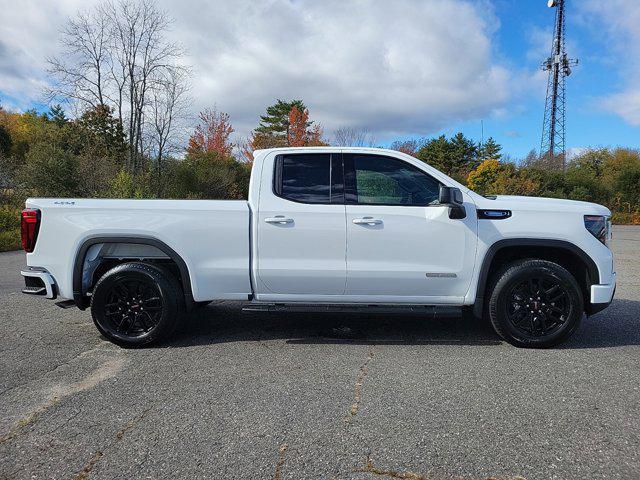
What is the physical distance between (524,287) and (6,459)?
13.9 feet

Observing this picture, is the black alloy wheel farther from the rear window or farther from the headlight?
the rear window

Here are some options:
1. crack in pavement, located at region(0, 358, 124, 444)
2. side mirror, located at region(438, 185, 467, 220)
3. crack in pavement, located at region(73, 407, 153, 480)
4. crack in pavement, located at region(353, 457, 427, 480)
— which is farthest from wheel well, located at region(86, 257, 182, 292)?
crack in pavement, located at region(353, 457, 427, 480)

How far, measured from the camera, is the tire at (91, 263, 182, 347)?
429 cm

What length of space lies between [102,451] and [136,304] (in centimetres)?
193

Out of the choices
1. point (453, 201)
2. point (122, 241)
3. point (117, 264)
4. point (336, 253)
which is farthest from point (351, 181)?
point (117, 264)

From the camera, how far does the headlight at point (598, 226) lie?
4250 millimetres

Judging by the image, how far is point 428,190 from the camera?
4.37m

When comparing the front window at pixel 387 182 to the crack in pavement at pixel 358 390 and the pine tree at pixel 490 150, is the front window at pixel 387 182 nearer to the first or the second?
the crack in pavement at pixel 358 390

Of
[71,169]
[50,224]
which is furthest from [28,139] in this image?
[50,224]

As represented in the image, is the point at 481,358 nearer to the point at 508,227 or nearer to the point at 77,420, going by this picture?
the point at 508,227

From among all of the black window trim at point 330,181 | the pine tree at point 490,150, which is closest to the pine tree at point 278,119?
the pine tree at point 490,150

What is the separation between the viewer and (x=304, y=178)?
4.45 meters

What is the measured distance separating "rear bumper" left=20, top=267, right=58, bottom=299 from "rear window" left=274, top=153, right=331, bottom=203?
7.76 feet

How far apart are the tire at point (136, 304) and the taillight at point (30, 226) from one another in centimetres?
75
